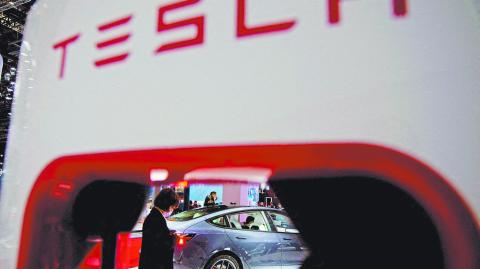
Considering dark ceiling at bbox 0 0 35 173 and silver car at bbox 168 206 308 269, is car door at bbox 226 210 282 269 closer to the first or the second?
silver car at bbox 168 206 308 269

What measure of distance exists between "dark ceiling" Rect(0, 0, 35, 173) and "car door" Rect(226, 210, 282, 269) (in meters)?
4.68

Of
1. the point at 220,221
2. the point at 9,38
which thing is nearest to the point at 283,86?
the point at 220,221

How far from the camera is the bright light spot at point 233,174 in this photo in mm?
703

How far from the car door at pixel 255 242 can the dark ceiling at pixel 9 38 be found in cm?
468

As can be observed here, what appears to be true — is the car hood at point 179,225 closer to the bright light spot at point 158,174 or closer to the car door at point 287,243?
the car door at point 287,243

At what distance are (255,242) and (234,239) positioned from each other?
0.90 feet

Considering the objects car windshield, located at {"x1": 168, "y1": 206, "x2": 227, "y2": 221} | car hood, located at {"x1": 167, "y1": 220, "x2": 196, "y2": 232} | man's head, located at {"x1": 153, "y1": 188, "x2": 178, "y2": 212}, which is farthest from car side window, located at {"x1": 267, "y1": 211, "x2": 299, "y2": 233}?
man's head, located at {"x1": 153, "y1": 188, "x2": 178, "y2": 212}

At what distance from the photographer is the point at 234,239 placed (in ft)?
13.9

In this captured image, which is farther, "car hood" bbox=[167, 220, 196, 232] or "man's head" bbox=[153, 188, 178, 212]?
"car hood" bbox=[167, 220, 196, 232]

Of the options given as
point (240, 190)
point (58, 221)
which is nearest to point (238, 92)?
point (58, 221)

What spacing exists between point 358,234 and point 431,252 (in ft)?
0.81

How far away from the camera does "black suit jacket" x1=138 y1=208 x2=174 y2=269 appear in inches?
99.0

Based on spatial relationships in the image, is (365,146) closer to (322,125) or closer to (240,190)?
(322,125)

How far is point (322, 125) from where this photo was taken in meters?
0.64
